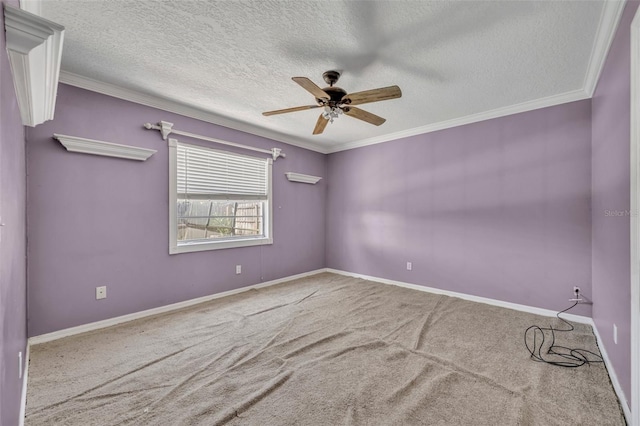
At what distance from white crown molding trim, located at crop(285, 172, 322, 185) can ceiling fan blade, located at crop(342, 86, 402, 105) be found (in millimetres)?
2295

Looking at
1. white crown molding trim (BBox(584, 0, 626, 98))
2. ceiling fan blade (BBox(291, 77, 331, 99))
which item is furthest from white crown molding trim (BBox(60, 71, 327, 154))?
white crown molding trim (BBox(584, 0, 626, 98))

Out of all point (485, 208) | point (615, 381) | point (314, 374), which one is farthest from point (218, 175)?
point (615, 381)

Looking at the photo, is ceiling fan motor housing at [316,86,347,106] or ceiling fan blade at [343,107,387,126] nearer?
ceiling fan motor housing at [316,86,347,106]

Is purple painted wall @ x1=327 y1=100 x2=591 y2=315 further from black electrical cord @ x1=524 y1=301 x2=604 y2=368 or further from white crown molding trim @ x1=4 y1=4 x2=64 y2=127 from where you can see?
white crown molding trim @ x1=4 y1=4 x2=64 y2=127

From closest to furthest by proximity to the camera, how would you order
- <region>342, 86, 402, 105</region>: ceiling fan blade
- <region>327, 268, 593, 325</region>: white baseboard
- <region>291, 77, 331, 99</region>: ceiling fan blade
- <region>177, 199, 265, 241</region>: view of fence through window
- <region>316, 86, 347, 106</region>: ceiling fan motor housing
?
1. <region>291, 77, 331, 99</region>: ceiling fan blade
2. <region>342, 86, 402, 105</region>: ceiling fan blade
3. <region>316, 86, 347, 106</region>: ceiling fan motor housing
4. <region>327, 268, 593, 325</region>: white baseboard
5. <region>177, 199, 265, 241</region>: view of fence through window

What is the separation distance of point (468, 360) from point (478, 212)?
2036 millimetres

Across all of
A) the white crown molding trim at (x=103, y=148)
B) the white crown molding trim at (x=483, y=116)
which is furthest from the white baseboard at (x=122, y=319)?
the white crown molding trim at (x=483, y=116)

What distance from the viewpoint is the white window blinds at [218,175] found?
3338 millimetres

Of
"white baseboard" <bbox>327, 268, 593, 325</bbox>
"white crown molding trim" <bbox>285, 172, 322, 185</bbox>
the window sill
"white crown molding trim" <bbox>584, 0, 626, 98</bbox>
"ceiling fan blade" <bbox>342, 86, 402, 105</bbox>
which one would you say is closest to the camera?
"white crown molding trim" <bbox>584, 0, 626, 98</bbox>

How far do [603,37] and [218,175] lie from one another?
154 inches

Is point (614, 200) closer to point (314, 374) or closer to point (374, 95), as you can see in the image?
point (374, 95)

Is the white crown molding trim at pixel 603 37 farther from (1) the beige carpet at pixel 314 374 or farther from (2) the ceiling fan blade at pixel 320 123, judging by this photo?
(1) the beige carpet at pixel 314 374

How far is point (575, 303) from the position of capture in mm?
2861

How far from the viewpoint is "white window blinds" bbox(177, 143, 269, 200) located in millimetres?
3338
